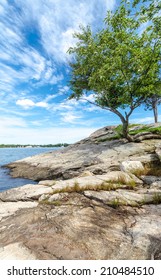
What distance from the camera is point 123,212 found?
7.44 metres

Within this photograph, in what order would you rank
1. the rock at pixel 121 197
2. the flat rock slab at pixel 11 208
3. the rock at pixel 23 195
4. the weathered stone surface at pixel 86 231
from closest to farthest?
the weathered stone surface at pixel 86 231, the flat rock slab at pixel 11 208, the rock at pixel 121 197, the rock at pixel 23 195

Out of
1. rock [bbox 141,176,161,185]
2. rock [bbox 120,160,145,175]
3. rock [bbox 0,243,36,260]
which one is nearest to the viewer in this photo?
rock [bbox 0,243,36,260]

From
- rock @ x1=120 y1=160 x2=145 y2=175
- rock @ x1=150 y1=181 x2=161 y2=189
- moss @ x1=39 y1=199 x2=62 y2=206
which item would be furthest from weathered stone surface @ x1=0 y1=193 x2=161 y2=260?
rock @ x1=120 y1=160 x2=145 y2=175

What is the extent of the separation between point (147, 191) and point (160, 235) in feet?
14.1

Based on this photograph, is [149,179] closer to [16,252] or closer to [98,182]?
[98,182]

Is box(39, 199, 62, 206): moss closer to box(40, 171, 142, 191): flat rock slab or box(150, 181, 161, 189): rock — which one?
box(40, 171, 142, 191): flat rock slab

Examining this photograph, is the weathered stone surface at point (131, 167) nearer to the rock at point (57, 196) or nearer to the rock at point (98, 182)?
the rock at point (98, 182)

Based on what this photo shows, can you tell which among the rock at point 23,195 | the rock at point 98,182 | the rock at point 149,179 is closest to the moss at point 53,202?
the rock at point 23,195

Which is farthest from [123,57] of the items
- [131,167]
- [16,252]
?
[16,252]

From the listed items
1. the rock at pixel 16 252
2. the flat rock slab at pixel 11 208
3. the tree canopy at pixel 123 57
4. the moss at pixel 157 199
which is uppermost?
the tree canopy at pixel 123 57

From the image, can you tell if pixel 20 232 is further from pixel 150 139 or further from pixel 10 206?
pixel 150 139

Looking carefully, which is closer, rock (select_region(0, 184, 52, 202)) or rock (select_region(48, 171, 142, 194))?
rock (select_region(0, 184, 52, 202))

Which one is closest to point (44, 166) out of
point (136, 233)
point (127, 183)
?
point (127, 183)

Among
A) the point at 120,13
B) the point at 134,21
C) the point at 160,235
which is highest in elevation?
the point at 120,13
